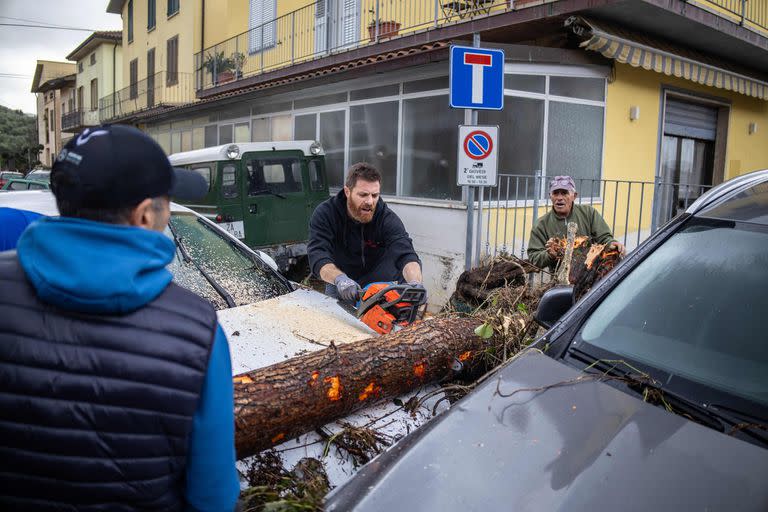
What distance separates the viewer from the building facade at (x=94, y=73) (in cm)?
3378

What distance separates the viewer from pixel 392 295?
3516 mm

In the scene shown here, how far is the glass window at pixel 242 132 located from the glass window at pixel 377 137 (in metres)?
5.00

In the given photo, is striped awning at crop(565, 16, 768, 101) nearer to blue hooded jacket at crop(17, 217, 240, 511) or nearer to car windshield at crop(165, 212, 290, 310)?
car windshield at crop(165, 212, 290, 310)

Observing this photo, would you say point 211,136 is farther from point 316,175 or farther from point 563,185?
point 563,185

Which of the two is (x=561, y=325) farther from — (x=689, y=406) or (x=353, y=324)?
(x=353, y=324)

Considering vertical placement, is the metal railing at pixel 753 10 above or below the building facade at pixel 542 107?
above

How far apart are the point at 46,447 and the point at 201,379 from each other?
317mm

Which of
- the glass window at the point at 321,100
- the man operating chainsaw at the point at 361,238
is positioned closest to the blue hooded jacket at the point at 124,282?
the man operating chainsaw at the point at 361,238

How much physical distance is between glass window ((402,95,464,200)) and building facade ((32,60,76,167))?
3636cm

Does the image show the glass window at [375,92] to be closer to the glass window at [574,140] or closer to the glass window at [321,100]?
the glass window at [321,100]

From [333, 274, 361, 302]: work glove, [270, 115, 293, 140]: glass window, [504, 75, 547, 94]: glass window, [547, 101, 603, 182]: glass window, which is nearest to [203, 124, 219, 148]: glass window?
[270, 115, 293, 140]: glass window

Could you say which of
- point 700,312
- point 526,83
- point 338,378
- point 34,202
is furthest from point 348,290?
point 526,83

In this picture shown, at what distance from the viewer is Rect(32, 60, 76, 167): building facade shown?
43594mm

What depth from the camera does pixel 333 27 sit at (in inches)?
593
